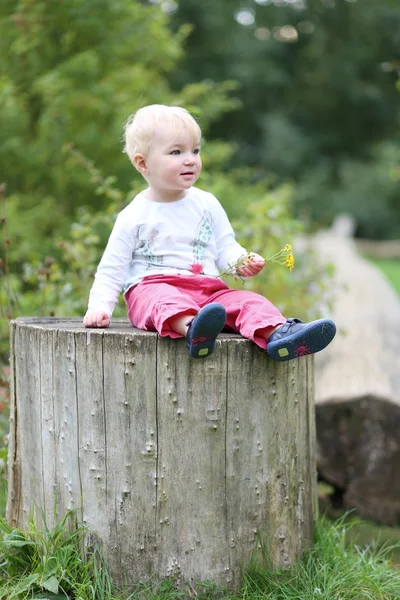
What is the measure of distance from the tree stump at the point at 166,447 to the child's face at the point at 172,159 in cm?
56

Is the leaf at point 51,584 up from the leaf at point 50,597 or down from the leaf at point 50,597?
up

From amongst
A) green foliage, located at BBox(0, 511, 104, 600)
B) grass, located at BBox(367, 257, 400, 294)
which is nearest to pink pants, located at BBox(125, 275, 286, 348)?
green foliage, located at BBox(0, 511, 104, 600)

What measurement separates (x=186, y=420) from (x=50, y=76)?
4.86 meters

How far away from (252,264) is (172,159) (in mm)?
472

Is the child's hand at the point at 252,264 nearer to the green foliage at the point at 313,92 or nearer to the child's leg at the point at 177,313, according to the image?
the child's leg at the point at 177,313

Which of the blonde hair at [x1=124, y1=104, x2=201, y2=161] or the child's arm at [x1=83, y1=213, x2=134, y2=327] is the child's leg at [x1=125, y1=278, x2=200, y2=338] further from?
the blonde hair at [x1=124, y1=104, x2=201, y2=161]

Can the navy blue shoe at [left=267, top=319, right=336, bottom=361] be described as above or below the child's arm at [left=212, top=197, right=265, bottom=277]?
below

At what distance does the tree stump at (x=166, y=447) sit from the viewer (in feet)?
8.86

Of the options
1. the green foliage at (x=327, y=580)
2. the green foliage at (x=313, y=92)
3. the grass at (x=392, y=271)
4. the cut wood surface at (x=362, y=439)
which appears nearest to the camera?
the green foliage at (x=327, y=580)

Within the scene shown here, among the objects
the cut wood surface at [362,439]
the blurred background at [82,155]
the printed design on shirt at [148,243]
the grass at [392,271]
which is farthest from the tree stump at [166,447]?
the grass at [392,271]

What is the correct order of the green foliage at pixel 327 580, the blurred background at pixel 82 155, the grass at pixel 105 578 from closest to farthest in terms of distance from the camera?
the grass at pixel 105 578 → the green foliage at pixel 327 580 → the blurred background at pixel 82 155

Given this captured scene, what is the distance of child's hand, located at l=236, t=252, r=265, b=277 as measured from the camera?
9.72 feet

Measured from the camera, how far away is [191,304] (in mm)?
2736

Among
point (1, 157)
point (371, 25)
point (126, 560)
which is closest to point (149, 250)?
point (126, 560)
